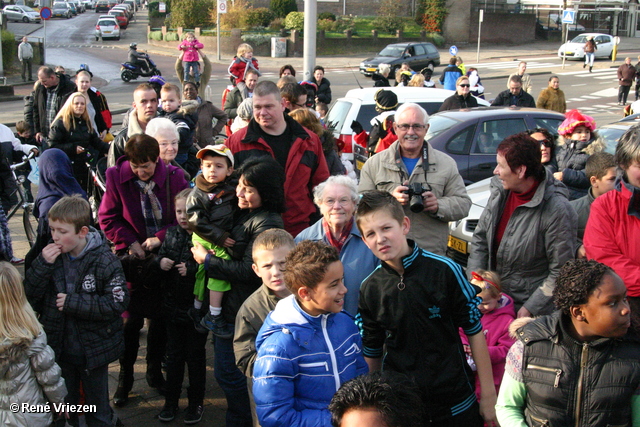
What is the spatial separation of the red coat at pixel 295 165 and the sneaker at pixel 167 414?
A: 1622 millimetres

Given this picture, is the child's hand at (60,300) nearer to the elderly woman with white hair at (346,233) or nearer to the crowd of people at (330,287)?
the crowd of people at (330,287)

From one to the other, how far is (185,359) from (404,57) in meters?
30.1

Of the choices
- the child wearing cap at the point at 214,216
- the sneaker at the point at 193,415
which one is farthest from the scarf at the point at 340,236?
the sneaker at the point at 193,415

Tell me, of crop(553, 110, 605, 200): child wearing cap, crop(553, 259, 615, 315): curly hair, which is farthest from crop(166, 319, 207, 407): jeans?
crop(553, 110, 605, 200): child wearing cap

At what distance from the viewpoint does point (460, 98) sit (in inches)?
451

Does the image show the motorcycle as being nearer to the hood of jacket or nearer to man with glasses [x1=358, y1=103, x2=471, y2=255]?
man with glasses [x1=358, y1=103, x2=471, y2=255]

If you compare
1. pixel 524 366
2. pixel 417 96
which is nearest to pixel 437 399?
pixel 524 366

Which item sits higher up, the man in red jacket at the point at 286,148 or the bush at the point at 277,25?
the bush at the point at 277,25

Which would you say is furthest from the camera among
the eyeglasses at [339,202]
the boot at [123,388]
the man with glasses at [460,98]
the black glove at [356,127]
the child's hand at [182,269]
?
the man with glasses at [460,98]

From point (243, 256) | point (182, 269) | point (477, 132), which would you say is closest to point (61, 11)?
point (477, 132)

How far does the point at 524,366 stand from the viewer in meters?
2.84

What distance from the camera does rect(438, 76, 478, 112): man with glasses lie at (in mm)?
11273

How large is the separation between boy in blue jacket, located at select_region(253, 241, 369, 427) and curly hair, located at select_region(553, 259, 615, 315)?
39.2 inches

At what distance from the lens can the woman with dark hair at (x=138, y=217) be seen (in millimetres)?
4906
